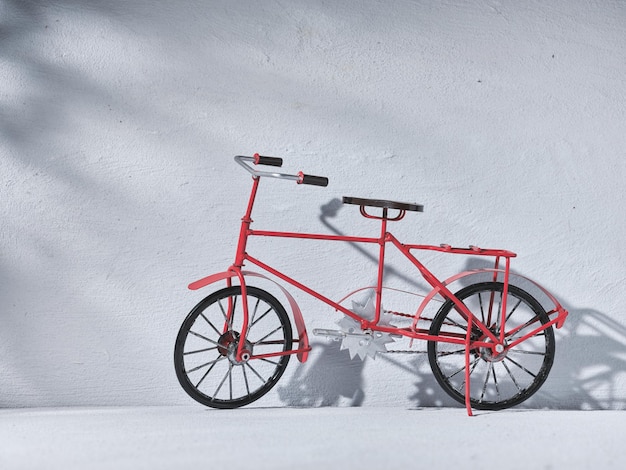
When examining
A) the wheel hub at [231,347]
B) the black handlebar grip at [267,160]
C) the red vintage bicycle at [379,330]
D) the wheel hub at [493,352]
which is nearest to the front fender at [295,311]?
the red vintage bicycle at [379,330]

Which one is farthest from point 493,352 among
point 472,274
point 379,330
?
point 379,330

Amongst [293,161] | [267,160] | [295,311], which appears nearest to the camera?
[267,160]

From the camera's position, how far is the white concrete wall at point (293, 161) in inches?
93.1

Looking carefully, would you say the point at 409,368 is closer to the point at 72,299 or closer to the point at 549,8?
the point at 72,299

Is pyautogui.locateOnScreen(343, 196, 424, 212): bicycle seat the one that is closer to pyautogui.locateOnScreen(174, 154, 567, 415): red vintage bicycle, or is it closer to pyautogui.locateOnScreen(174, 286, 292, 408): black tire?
pyautogui.locateOnScreen(174, 154, 567, 415): red vintage bicycle

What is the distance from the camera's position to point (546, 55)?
2480mm

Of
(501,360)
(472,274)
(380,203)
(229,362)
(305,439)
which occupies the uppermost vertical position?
(380,203)

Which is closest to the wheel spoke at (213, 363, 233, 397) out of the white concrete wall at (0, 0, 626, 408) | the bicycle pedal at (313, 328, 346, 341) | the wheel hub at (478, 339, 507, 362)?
the white concrete wall at (0, 0, 626, 408)

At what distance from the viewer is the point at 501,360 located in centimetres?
233

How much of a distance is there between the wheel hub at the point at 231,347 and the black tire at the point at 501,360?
2.25ft

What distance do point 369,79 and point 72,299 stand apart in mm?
1433

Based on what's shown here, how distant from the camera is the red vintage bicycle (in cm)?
218

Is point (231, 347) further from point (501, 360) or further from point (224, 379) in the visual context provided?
point (501, 360)

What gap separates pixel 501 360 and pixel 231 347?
3.32ft
